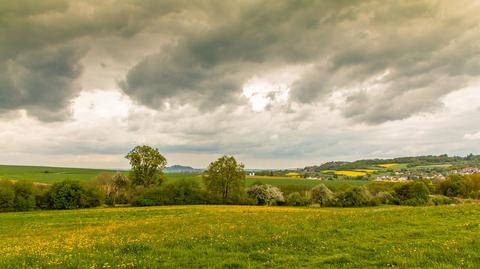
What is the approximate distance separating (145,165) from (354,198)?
2327 inches

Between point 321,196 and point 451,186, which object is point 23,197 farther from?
point 451,186

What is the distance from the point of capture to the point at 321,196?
282 ft

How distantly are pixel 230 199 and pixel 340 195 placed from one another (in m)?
30.6

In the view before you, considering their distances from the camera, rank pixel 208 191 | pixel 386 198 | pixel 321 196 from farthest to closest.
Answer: pixel 386 198
pixel 321 196
pixel 208 191

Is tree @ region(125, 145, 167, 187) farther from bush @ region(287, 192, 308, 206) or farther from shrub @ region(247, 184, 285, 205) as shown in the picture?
bush @ region(287, 192, 308, 206)

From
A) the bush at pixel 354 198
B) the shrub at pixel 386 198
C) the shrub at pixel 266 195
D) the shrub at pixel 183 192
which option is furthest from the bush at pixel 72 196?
the shrub at pixel 386 198

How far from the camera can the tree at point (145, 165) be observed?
3391 inches

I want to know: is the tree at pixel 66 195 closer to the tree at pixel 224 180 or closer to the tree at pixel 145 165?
the tree at pixel 145 165

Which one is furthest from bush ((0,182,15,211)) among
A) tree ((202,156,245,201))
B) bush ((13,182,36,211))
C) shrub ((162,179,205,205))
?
tree ((202,156,245,201))

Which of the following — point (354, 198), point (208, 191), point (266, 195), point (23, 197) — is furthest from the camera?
point (266, 195)

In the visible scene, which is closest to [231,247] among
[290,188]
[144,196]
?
[144,196]

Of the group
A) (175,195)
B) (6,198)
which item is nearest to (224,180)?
(175,195)

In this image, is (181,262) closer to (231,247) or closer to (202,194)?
(231,247)

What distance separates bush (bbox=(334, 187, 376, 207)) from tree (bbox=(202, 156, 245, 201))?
27347 mm
